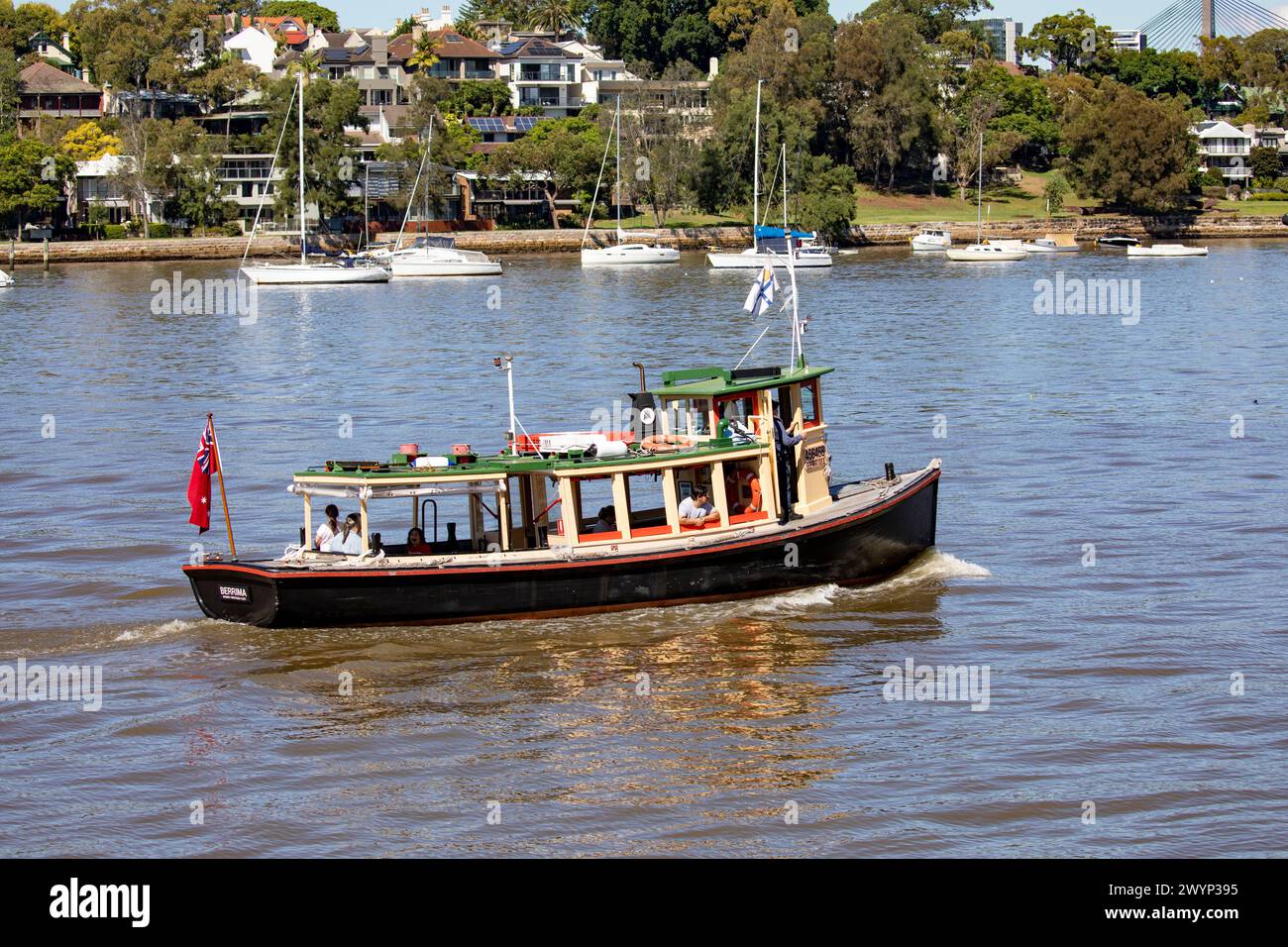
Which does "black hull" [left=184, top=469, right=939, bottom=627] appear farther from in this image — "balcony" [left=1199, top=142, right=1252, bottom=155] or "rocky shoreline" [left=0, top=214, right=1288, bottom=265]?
"balcony" [left=1199, top=142, right=1252, bottom=155]

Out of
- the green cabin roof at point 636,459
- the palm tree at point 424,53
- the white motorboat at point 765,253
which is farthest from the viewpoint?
the palm tree at point 424,53

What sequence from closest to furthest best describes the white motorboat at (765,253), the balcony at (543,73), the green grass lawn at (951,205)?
the white motorboat at (765,253), the green grass lawn at (951,205), the balcony at (543,73)

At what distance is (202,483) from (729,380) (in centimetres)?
831

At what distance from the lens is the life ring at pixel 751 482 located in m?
26.3

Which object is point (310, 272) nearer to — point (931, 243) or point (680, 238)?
point (680, 238)

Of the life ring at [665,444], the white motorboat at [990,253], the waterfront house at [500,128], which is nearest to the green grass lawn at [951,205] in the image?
the white motorboat at [990,253]

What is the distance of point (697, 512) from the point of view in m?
25.8

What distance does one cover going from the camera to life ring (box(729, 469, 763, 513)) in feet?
86.4

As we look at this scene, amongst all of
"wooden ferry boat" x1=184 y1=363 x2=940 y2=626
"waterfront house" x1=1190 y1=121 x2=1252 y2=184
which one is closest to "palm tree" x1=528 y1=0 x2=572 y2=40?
"waterfront house" x1=1190 y1=121 x2=1252 y2=184

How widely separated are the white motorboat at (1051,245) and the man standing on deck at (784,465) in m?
95.7

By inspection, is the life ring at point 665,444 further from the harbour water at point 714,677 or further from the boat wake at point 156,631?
the boat wake at point 156,631

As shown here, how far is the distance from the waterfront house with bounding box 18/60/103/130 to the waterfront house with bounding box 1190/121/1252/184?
99006 mm
